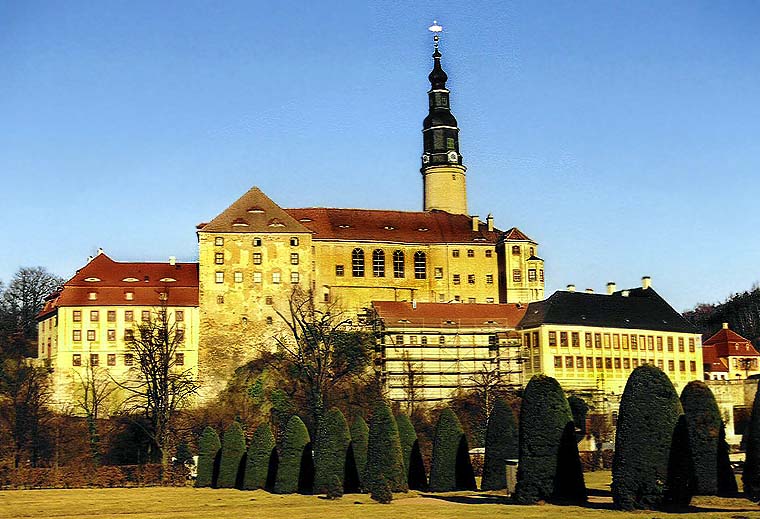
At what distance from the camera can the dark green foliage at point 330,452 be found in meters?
42.8

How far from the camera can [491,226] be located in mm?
97812

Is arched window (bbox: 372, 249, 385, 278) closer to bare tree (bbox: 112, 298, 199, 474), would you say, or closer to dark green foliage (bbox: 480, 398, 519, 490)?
bare tree (bbox: 112, 298, 199, 474)

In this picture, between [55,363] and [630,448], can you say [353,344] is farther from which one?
[630,448]

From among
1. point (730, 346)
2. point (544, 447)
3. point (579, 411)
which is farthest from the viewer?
point (730, 346)

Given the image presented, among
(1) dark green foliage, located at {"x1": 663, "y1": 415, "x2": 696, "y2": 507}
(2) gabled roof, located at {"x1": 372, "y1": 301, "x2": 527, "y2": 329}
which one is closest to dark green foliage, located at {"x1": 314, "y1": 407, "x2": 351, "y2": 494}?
(1) dark green foliage, located at {"x1": 663, "y1": 415, "x2": 696, "y2": 507}

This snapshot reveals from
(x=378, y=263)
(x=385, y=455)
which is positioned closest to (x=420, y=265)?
(x=378, y=263)

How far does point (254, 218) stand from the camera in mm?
88250

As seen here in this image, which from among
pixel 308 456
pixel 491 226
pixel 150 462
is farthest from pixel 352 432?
pixel 491 226

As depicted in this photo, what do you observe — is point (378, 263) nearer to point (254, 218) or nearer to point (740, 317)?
point (254, 218)

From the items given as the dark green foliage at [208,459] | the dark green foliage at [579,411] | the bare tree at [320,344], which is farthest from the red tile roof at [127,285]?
the dark green foliage at [208,459]

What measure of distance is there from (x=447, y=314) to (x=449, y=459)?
41.3 meters

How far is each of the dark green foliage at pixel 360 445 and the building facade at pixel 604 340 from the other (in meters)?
36.5

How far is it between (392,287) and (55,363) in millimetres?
26374

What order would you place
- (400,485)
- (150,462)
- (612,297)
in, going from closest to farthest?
(400,485) → (150,462) → (612,297)
